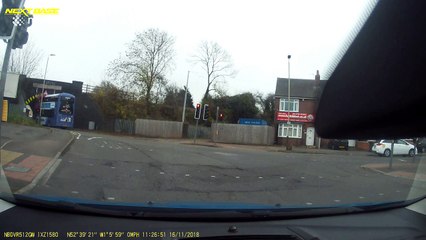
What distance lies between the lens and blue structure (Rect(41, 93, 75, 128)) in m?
6.20

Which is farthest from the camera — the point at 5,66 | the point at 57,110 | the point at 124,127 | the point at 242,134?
the point at 57,110

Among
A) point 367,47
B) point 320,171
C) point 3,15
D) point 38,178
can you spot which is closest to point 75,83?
point 3,15

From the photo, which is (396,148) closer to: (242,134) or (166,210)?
(242,134)

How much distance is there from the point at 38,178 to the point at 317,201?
2639 mm

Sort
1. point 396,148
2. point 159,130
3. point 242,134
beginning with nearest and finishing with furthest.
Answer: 1. point 396,148
2. point 242,134
3. point 159,130

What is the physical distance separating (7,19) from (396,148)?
405cm

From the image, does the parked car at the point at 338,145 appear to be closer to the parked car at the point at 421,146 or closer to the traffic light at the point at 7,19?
the parked car at the point at 421,146

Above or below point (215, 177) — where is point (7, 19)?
above

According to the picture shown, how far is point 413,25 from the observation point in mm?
1931

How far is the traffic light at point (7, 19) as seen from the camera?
3.89 m

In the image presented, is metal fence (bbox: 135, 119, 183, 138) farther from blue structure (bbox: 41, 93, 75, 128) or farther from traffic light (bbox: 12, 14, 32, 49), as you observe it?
traffic light (bbox: 12, 14, 32, 49)

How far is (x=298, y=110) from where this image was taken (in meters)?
3.43

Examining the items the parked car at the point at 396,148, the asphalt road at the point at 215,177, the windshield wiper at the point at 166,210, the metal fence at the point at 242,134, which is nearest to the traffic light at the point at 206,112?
the metal fence at the point at 242,134

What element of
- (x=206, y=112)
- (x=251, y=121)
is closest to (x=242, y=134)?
(x=251, y=121)
